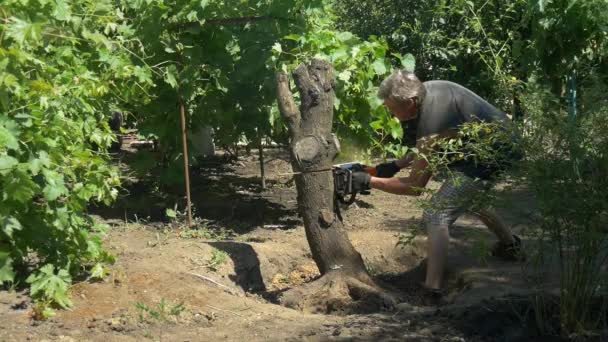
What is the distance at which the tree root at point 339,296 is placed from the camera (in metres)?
5.48

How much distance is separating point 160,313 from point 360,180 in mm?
1575

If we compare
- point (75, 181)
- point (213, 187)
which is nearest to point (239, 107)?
point (213, 187)

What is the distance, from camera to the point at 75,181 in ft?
17.2

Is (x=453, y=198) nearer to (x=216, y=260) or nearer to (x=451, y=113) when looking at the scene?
(x=451, y=113)

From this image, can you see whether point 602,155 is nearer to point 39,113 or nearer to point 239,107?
point 39,113

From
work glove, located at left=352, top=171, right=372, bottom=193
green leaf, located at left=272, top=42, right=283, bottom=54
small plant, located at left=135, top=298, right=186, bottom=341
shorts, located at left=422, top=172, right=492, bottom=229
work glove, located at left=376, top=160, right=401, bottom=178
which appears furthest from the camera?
green leaf, located at left=272, top=42, right=283, bottom=54

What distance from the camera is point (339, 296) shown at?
18.3 ft

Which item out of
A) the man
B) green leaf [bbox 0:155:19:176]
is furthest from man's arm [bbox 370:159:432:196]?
green leaf [bbox 0:155:19:176]

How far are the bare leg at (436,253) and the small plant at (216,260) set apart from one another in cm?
149

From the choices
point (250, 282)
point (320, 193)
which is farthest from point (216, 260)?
point (320, 193)

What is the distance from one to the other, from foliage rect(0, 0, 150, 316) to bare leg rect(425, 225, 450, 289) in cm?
211

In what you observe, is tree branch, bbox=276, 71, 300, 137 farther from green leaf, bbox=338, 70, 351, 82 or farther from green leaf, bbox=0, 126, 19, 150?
green leaf, bbox=0, 126, 19, 150

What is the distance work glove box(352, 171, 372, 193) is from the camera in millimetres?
5602

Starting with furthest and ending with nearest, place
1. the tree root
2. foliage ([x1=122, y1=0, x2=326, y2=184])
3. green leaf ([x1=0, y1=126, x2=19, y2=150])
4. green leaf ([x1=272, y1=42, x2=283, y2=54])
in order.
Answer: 1. foliage ([x1=122, y1=0, x2=326, y2=184])
2. green leaf ([x1=272, y1=42, x2=283, y2=54])
3. the tree root
4. green leaf ([x1=0, y1=126, x2=19, y2=150])
